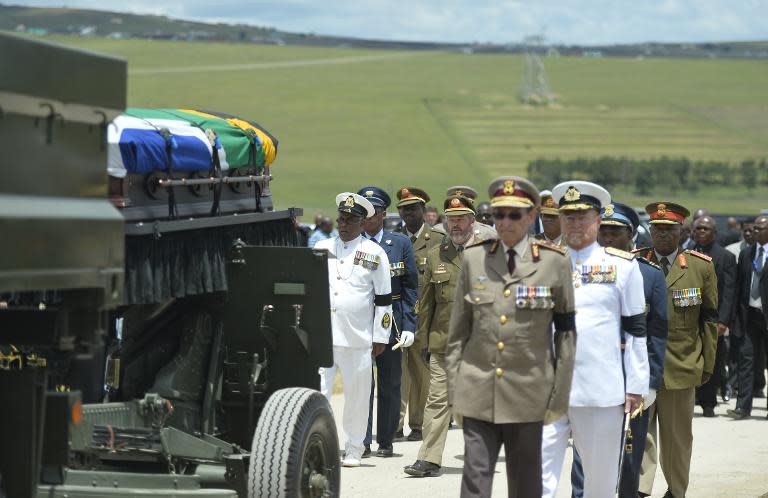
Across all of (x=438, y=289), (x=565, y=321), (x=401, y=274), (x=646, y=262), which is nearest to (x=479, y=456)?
(x=565, y=321)

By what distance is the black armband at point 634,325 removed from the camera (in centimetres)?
836

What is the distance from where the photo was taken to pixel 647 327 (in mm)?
9031

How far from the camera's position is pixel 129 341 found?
8.73 m

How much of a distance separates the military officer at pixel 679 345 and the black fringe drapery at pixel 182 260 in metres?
2.65

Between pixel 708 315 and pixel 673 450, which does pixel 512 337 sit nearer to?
pixel 673 450

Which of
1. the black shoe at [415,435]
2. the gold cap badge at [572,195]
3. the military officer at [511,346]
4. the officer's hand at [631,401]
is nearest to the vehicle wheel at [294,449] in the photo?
the military officer at [511,346]

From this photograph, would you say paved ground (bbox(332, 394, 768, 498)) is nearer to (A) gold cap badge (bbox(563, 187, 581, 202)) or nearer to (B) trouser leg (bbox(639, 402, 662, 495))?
(B) trouser leg (bbox(639, 402, 662, 495))

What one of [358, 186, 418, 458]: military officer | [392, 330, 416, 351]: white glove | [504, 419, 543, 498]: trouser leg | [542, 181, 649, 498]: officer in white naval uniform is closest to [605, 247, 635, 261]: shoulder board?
[542, 181, 649, 498]: officer in white naval uniform

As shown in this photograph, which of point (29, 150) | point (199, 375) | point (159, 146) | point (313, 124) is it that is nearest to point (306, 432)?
point (199, 375)

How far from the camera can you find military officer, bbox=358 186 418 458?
1261cm

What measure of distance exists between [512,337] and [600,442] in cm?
127

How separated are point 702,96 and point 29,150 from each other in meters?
116

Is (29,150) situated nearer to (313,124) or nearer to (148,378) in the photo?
(148,378)

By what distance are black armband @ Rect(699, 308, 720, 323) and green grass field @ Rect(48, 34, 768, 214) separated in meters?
61.3
